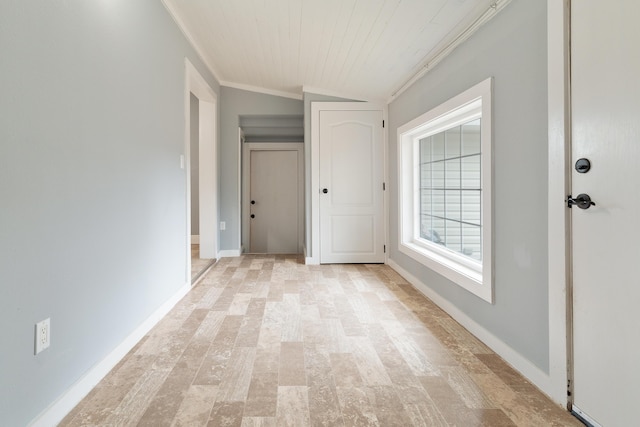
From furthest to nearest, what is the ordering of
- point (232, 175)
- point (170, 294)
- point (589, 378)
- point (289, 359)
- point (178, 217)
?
1. point (232, 175)
2. point (178, 217)
3. point (170, 294)
4. point (289, 359)
5. point (589, 378)

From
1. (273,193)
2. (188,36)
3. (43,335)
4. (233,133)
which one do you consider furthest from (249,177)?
(43,335)

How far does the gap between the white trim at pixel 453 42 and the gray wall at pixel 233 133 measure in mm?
1834

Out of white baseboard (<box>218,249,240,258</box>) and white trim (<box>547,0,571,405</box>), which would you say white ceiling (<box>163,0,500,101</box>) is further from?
white baseboard (<box>218,249,240,258</box>)

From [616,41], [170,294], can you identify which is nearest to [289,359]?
[170,294]

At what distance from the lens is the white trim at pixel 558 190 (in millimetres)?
1351

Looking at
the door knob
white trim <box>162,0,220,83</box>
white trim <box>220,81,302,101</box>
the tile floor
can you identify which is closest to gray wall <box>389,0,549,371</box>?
the door knob

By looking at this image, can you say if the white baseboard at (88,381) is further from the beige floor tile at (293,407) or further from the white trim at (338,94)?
the white trim at (338,94)

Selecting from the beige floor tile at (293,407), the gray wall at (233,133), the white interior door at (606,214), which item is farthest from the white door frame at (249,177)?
the white interior door at (606,214)

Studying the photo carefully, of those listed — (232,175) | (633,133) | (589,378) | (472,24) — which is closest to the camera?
(633,133)

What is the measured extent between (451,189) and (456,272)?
0.76 m

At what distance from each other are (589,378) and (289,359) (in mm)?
1305

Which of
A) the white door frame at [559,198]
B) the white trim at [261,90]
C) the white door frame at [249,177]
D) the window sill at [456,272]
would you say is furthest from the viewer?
the white door frame at [249,177]

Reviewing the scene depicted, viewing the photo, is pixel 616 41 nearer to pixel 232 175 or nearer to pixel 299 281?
pixel 299 281

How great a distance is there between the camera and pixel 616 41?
1147 millimetres
